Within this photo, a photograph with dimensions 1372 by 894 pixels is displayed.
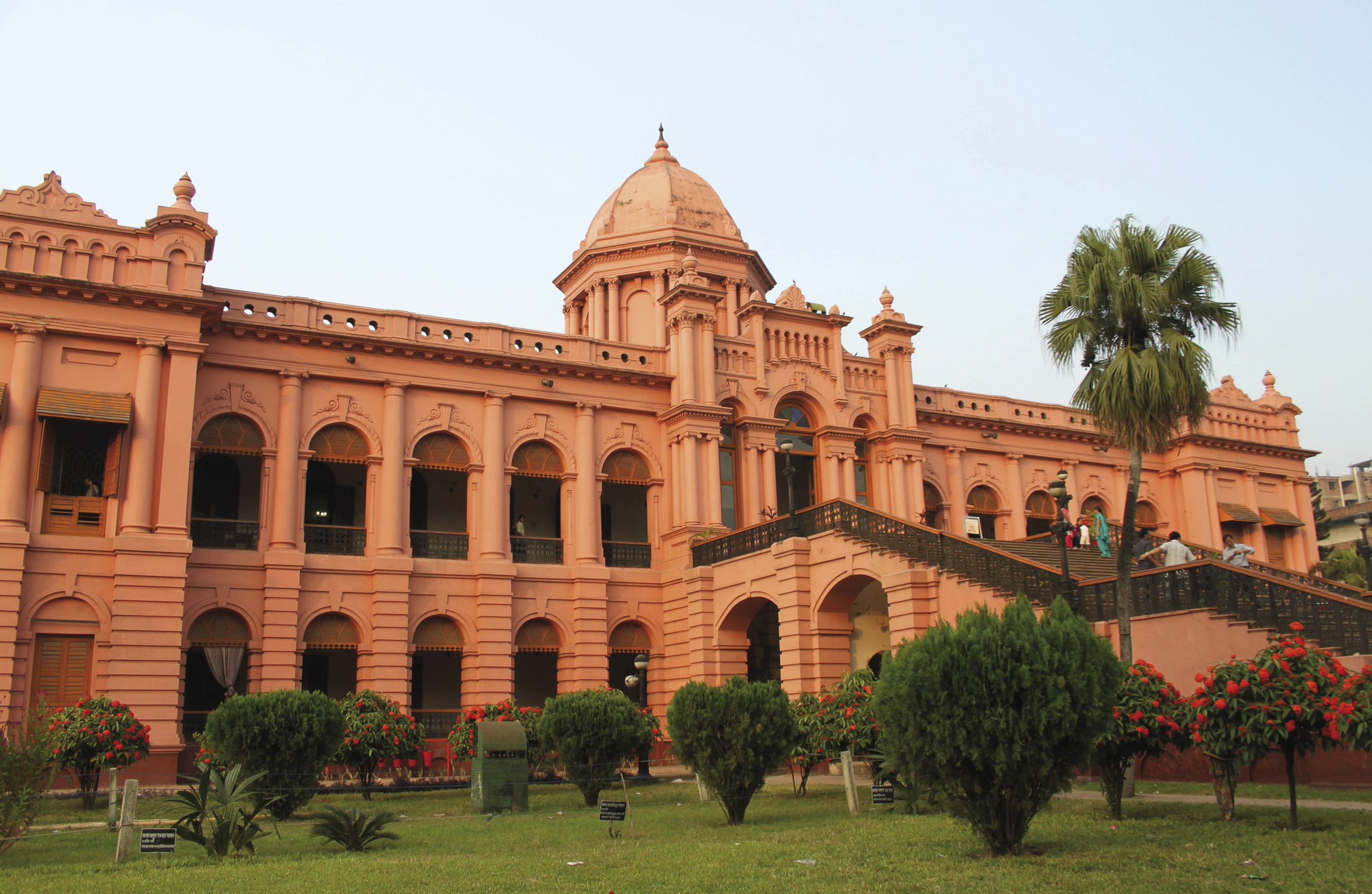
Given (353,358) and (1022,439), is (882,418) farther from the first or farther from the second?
(353,358)

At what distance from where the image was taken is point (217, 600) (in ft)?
81.0

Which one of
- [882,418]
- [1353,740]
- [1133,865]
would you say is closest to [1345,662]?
[1353,740]

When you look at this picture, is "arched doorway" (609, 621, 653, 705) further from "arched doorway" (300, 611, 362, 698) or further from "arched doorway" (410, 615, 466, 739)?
"arched doorway" (300, 611, 362, 698)

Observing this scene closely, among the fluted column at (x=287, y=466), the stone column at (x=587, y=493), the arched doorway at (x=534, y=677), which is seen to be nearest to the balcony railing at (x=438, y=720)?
the arched doorway at (x=534, y=677)

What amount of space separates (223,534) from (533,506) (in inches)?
344

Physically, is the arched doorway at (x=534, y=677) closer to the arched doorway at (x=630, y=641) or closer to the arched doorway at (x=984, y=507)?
the arched doorway at (x=630, y=641)

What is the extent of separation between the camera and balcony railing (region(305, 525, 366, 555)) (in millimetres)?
26531

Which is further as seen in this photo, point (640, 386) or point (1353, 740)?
point (640, 386)

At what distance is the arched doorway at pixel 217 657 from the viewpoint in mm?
24312

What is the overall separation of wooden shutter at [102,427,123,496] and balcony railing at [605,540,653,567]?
11300 millimetres

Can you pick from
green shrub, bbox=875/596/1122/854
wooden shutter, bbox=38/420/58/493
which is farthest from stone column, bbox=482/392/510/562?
green shrub, bbox=875/596/1122/854

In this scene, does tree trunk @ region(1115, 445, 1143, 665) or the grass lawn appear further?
tree trunk @ region(1115, 445, 1143, 665)

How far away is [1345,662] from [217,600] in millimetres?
21106

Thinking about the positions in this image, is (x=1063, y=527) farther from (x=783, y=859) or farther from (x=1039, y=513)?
(x=1039, y=513)
